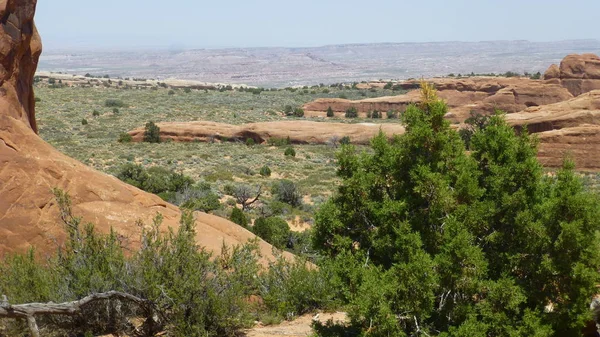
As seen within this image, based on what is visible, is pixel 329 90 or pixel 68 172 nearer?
pixel 68 172

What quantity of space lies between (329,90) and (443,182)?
81.5 meters

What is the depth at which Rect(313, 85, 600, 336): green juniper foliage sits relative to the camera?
7172mm

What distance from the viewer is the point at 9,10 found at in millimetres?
10914

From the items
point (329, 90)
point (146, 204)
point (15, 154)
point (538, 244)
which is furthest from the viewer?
point (329, 90)

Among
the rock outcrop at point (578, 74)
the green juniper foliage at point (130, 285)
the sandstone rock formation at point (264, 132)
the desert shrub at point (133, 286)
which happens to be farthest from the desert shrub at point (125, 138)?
the rock outcrop at point (578, 74)

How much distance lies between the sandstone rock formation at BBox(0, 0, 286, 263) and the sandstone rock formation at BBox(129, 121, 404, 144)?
3394cm

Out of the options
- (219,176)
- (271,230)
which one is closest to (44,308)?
(271,230)

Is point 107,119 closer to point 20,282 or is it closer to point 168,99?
point 168,99

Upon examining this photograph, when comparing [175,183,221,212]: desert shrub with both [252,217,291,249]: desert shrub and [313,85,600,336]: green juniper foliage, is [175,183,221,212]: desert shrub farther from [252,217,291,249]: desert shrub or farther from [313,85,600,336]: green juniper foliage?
[313,85,600,336]: green juniper foliage

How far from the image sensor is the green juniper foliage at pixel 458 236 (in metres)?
7.17

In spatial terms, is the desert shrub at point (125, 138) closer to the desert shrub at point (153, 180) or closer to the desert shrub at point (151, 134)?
the desert shrub at point (151, 134)

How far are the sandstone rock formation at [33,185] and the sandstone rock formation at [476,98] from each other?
49.4 metres

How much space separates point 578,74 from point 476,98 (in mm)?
10958

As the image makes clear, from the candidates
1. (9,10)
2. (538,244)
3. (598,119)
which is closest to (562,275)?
(538,244)
